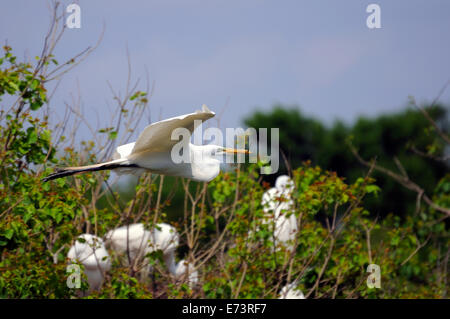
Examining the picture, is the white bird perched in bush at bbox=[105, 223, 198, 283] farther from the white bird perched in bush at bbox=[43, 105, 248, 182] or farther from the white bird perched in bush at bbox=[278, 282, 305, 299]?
the white bird perched in bush at bbox=[43, 105, 248, 182]

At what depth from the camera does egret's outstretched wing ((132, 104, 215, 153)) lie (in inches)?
137

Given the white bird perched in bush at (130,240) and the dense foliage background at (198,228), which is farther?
the white bird perched in bush at (130,240)

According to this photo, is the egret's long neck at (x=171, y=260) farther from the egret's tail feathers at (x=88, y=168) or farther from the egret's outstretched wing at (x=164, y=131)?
the egret's outstretched wing at (x=164, y=131)

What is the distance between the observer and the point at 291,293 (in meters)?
5.02

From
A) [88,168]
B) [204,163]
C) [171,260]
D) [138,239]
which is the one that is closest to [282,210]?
[204,163]

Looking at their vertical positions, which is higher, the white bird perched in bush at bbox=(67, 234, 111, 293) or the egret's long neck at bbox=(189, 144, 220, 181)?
the egret's long neck at bbox=(189, 144, 220, 181)

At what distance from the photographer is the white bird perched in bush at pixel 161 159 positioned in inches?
147

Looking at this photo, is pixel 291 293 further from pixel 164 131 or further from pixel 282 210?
pixel 164 131

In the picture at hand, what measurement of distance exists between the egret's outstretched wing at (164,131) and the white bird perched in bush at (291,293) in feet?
5.36

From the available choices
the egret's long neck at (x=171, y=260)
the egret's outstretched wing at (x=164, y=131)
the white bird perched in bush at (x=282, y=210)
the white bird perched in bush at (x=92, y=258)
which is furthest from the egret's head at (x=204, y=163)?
the egret's long neck at (x=171, y=260)

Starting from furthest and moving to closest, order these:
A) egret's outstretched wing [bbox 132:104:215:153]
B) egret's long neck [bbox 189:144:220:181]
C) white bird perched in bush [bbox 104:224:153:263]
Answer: white bird perched in bush [bbox 104:224:153:263] → egret's long neck [bbox 189:144:220:181] → egret's outstretched wing [bbox 132:104:215:153]

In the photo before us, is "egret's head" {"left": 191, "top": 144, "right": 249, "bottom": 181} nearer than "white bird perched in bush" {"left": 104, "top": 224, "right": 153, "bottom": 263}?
Yes

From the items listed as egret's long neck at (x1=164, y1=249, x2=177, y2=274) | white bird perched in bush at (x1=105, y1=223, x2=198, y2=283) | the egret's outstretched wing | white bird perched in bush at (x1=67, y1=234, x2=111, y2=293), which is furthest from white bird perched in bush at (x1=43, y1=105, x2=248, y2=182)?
egret's long neck at (x1=164, y1=249, x2=177, y2=274)
